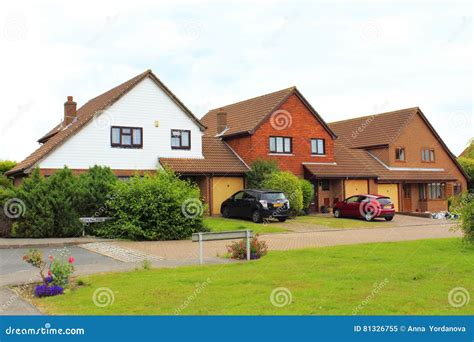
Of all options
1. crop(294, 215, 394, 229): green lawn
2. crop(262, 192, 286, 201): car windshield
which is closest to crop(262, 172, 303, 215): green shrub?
crop(294, 215, 394, 229): green lawn

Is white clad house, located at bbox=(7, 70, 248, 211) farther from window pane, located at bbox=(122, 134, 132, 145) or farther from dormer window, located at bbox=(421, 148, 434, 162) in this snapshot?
dormer window, located at bbox=(421, 148, 434, 162)

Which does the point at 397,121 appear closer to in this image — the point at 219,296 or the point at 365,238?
the point at 365,238

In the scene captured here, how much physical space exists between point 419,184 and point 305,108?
1250 cm

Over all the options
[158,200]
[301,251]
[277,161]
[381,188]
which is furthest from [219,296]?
[381,188]

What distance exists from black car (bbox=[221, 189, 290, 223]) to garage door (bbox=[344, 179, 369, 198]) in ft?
33.2

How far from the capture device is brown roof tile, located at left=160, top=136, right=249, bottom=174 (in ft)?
100

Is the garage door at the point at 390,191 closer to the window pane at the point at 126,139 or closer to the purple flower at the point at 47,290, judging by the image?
the window pane at the point at 126,139

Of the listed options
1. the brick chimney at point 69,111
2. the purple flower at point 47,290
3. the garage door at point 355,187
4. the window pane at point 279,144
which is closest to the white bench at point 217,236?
the purple flower at point 47,290

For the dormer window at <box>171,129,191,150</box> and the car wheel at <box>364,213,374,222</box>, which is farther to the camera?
the dormer window at <box>171,129,191,150</box>

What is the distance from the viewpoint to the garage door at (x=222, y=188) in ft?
105

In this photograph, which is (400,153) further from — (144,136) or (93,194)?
(93,194)

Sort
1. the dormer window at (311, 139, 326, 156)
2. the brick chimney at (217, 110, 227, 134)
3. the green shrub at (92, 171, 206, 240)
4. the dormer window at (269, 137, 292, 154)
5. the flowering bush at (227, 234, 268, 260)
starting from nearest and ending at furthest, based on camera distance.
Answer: the flowering bush at (227, 234, 268, 260)
the green shrub at (92, 171, 206, 240)
the dormer window at (269, 137, 292, 154)
the dormer window at (311, 139, 326, 156)
the brick chimney at (217, 110, 227, 134)

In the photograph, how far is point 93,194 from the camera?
21.9m

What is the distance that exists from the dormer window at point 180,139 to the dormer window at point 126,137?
2.05 metres
